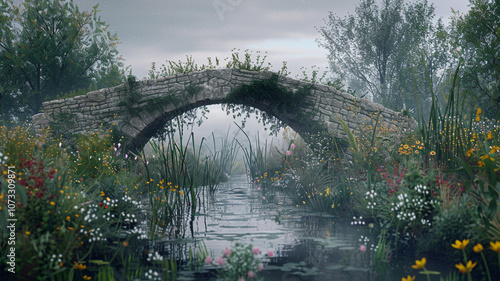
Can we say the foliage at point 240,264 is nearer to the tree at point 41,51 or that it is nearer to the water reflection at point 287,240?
the water reflection at point 287,240

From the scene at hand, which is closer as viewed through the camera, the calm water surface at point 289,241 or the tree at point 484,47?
the calm water surface at point 289,241

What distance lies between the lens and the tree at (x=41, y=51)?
1688cm

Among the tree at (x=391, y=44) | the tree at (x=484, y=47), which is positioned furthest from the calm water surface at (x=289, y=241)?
the tree at (x=391, y=44)

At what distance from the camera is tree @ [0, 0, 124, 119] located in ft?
55.4

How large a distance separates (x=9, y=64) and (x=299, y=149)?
1264 centimetres

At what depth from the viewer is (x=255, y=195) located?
9.87 metres

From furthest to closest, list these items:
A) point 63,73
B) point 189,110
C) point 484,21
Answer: point 63,73, point 484,21, point 189,110

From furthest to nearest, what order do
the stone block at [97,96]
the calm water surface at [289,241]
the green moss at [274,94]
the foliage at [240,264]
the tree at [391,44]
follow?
the tree at [391,44]
the stone block at [97,96]
the green moss at [274,94]
the calm water surface at [289,241]
the foliage at [240,264]

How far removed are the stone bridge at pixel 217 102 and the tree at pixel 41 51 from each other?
557 cm

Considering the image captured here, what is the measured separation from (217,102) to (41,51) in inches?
389

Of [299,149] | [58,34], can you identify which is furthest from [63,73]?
[299,149]

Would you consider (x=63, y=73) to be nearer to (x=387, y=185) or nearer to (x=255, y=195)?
(x=255, y=195)

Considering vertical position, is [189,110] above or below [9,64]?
below

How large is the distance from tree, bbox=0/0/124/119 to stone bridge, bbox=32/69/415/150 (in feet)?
18.3
